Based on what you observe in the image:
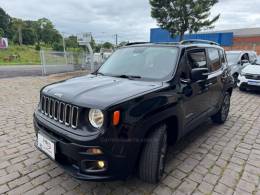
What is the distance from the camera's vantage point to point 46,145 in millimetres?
2383

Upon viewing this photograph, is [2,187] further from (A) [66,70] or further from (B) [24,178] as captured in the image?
(A) [66,70]

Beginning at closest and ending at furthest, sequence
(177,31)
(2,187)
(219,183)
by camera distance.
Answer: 1. (2,187)
2. (219,183)
3. (177,31)

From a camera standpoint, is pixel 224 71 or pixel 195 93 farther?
pixel 224 71

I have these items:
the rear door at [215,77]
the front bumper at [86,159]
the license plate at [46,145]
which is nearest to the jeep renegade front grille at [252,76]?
the rear door at [215,77]

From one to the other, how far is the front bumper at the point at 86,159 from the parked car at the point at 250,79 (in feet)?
26.6

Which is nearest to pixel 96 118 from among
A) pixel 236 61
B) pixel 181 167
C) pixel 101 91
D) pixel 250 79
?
pixel 101 91

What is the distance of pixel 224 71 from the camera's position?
455 centimetres

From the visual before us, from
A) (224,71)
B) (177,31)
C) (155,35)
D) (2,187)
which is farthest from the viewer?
(155,35)

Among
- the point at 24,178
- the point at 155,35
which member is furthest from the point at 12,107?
the point at 155,35

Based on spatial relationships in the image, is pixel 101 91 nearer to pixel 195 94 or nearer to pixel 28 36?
pixel 195 94

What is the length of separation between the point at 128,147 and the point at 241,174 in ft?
5.88

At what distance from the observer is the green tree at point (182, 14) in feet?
52.7

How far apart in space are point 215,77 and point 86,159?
301cm

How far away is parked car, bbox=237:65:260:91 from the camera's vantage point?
27.5ft
